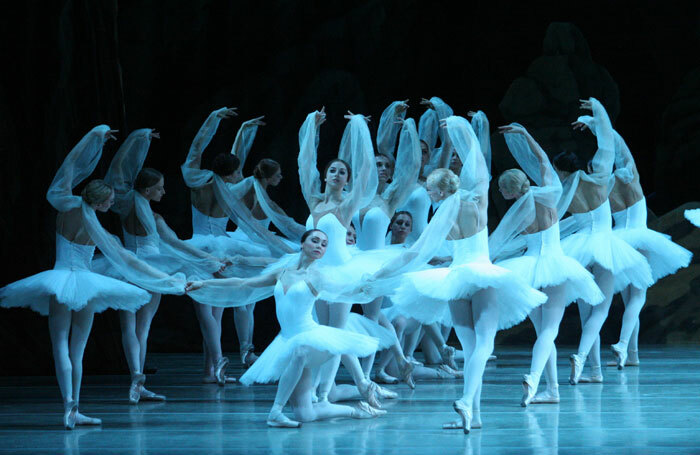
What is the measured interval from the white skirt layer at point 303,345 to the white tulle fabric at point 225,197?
6.62 feet

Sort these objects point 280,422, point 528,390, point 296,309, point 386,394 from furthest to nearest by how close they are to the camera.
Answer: point 386,394, point 528,390, point 296,309, point 280,422

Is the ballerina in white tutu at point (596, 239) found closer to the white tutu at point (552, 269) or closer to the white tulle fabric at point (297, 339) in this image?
the white tutu at point (552, 269)

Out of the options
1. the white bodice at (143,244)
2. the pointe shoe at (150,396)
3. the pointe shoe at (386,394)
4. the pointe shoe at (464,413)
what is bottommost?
the pointe shoe at (150,396)

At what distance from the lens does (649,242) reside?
6.96 m

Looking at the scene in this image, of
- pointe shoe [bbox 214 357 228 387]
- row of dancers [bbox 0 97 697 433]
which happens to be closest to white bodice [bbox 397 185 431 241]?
row of dancers [bbox 0 97 697 433]

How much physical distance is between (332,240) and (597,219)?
206 cm

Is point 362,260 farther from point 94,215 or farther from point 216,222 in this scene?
point 216,222

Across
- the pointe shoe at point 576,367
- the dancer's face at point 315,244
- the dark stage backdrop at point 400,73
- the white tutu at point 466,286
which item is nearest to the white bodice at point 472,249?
the white tutu at point 466,286

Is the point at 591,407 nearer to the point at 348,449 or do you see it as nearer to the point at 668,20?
the point at 348,449

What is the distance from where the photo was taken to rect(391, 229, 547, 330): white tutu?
14.5ft

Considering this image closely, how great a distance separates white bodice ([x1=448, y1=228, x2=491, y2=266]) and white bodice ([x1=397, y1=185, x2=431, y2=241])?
2189mm

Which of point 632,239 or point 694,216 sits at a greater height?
point 694,216

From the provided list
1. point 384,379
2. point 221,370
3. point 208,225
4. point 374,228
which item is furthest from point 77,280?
point 384,379

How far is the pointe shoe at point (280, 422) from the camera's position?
453 cm
